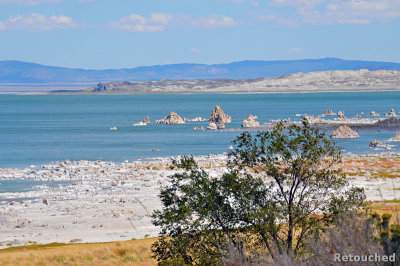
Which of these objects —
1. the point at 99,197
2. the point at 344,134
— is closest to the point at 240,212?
the point at 99,197

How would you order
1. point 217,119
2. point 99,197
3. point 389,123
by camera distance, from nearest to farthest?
point 99,197 → point 389,123 → point 217,119

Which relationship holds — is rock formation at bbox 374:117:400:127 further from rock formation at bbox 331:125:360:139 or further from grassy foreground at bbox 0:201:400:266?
grassy foreground at bbox 0:201:400:266

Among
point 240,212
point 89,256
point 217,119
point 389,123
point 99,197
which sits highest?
point 240,212

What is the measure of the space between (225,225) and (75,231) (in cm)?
2097

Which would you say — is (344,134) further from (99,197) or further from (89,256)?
(89,256)

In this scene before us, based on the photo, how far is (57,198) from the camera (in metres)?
47.6

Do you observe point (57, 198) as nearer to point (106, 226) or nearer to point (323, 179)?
point (106, 226)

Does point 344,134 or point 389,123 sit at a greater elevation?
point 344,134

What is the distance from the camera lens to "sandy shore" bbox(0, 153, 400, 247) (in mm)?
37062

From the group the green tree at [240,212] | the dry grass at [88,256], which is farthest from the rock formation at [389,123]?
the green tree at [240,212]

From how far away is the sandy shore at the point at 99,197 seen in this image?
122 ft

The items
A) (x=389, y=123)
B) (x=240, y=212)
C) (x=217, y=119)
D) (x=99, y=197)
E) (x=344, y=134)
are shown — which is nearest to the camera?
(x=240, y=212)

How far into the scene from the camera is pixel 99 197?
4788 cm

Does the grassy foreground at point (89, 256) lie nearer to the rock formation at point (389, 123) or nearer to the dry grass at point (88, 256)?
the dry grass at point (88, 256)
